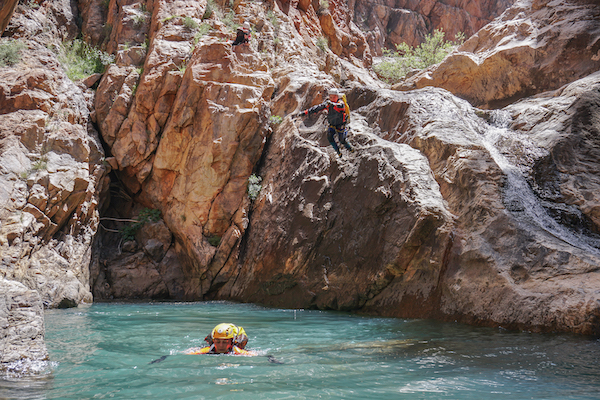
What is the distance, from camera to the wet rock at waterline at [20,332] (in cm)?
479

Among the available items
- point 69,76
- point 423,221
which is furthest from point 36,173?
point 423,221

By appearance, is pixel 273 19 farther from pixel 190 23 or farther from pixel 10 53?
pixel 10 53

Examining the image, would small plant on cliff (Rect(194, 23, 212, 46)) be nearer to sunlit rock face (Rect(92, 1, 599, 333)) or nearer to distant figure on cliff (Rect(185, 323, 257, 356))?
sunlit rock face (Rect(92, 1, 599, 333))

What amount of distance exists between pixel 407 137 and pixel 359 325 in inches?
225

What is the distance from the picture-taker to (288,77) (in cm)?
1483

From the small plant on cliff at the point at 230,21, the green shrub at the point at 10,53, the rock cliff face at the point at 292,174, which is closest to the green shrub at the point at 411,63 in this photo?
the rock cliff face at the point at 292,174

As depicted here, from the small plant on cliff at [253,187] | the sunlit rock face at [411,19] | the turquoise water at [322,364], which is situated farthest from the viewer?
the sunlit rock face at [411,19]

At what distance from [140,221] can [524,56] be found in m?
14.8

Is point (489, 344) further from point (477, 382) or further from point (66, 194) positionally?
point (66, 194)

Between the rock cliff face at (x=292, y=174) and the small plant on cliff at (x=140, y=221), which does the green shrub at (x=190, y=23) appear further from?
the small plant on cliff at (x=140, y=221)

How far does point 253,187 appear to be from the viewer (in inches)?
517

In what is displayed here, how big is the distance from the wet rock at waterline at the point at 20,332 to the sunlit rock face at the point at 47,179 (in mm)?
5475

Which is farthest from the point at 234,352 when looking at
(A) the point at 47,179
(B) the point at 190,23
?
(B) the point at 190,23

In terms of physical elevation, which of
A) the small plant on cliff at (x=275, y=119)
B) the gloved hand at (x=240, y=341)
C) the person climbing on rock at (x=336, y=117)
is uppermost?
the small plant on cliff at (x=275, y=119)
